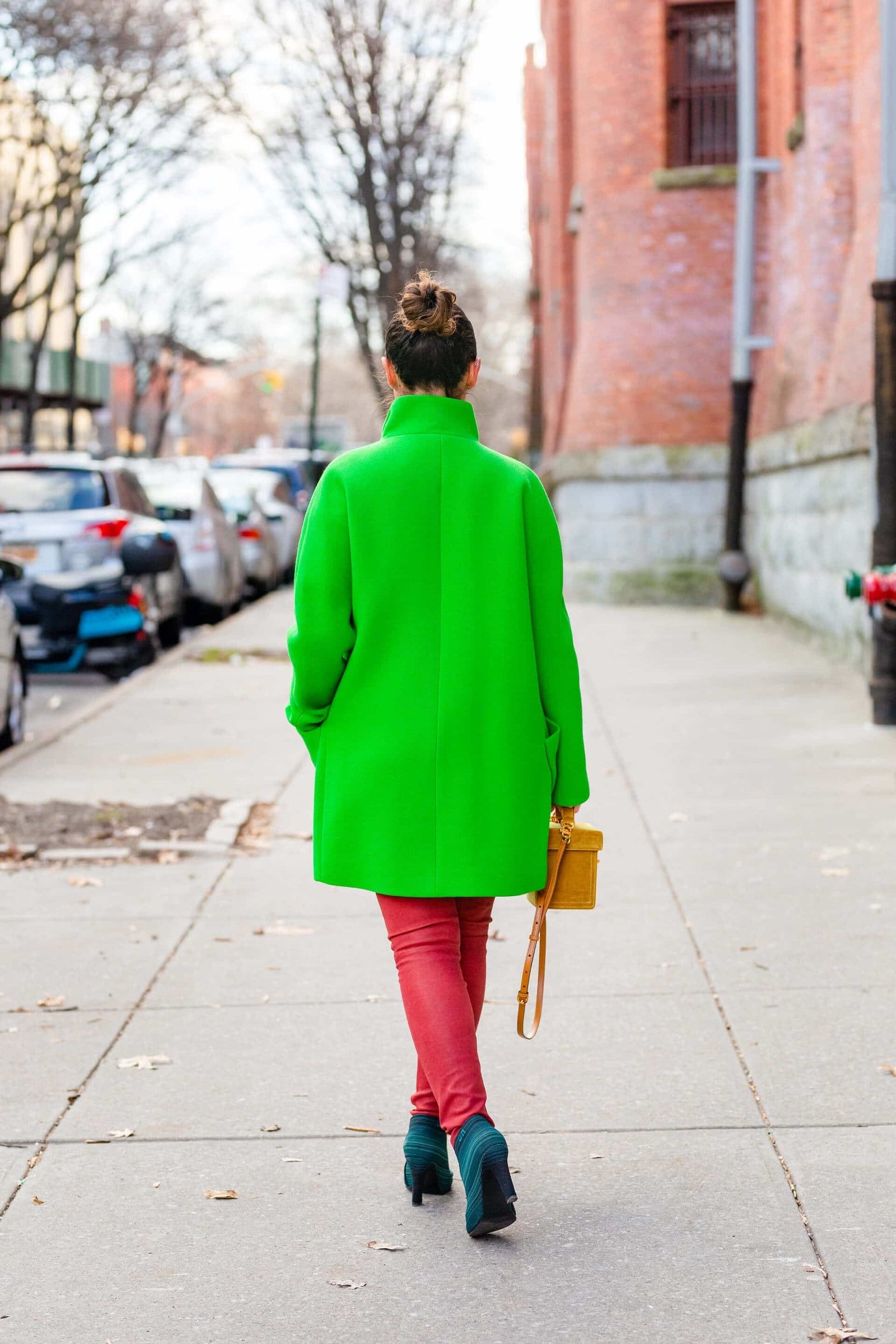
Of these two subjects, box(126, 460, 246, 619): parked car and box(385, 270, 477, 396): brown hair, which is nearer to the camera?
box(385, 270, 477, 396): brown hair

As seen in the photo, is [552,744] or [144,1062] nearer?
[552,744]

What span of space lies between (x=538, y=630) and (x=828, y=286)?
1206 centimetres

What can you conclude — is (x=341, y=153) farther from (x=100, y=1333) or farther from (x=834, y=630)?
(x=100, y=1333)

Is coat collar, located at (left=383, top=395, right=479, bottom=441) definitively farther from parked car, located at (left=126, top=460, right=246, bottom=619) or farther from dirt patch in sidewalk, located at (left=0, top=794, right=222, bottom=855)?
parked car, located at (left=126, top=460, right=246, bottom=619)

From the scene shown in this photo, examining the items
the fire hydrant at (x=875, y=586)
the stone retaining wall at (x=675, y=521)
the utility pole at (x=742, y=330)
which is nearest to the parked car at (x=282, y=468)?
the stone retaining wall at (x=675, y=521)

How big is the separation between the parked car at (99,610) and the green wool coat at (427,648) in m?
10.2

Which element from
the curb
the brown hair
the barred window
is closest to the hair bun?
the brown hair

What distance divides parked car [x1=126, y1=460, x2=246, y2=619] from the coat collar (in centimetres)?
1423

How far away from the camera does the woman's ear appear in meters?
3.73

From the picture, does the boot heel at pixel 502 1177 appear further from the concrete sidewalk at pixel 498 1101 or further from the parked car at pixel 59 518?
the parked car at pixel 59 518

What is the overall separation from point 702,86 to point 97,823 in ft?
47.9

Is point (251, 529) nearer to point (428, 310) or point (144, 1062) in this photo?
point (144, 1062)

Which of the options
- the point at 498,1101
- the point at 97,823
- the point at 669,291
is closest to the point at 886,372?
the point at 97,823

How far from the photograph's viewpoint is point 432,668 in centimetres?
362
